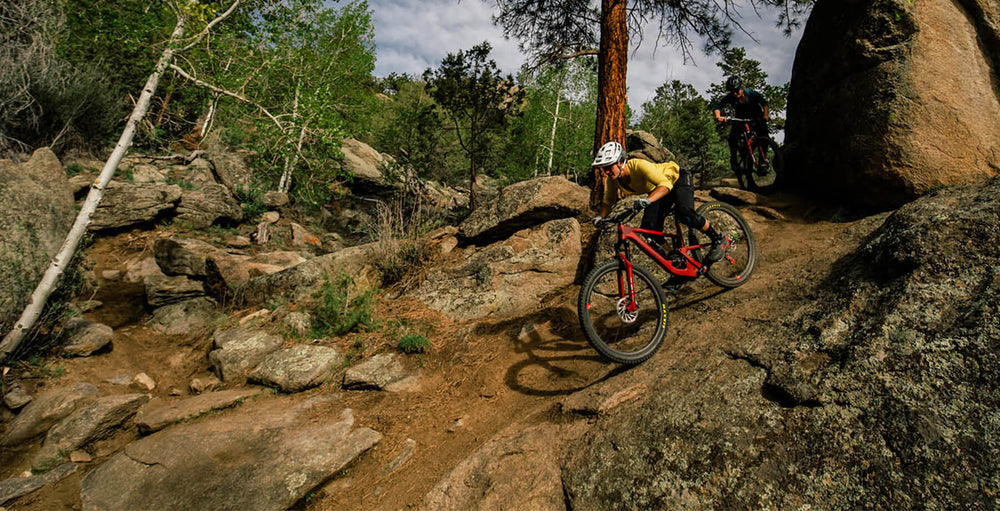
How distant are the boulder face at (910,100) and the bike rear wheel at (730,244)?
2036 millimetres

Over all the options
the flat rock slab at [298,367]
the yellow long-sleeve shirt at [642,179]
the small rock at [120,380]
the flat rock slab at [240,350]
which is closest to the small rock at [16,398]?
the small rock at [120,380]

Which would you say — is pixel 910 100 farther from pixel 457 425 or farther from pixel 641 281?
pixel 457 425

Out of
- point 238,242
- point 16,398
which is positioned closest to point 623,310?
point 16,398

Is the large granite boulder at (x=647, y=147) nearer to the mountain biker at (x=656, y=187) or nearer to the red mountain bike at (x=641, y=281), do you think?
the red mountain bike at (x=641, y=281)

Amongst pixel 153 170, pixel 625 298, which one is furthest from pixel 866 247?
pixel 153 170

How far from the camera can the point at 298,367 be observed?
496cm

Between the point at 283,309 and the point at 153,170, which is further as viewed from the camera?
the point at 153,170

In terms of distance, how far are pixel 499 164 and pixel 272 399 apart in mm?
28044

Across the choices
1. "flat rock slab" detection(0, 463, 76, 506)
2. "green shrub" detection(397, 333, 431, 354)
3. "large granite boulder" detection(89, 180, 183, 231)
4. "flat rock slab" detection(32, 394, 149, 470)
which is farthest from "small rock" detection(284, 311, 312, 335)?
"large granite boulder" detection(89, 180, 183, 231)

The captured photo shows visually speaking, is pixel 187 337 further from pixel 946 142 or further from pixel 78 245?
pixel 946 142

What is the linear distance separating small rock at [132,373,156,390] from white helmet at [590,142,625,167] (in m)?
6.56

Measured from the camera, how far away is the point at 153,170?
1231 cm

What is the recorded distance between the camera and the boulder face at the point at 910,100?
198 inches

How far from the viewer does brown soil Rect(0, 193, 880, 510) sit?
355cm
